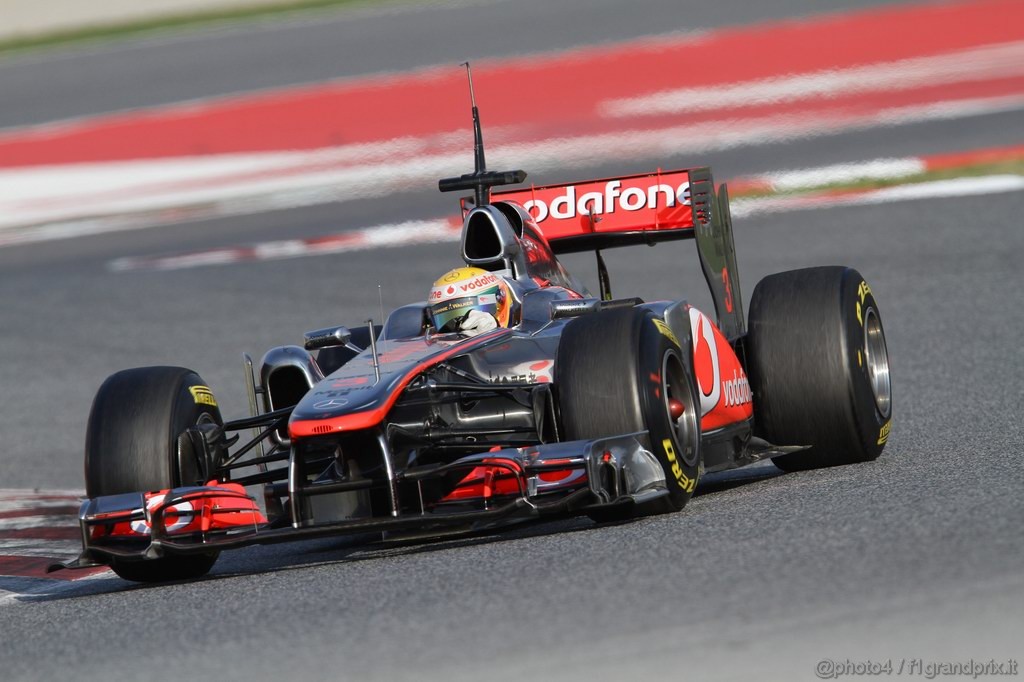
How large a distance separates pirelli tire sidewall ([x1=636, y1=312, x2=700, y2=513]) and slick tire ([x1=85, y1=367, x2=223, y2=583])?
6.44 ft

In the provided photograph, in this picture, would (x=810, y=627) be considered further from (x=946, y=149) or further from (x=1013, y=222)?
(x=946, y=149)

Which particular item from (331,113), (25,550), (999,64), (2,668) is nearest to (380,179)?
(331,113)

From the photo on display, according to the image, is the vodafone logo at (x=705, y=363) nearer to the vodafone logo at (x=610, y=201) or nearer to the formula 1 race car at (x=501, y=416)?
the formula 1 race car at (x=501, y=416)

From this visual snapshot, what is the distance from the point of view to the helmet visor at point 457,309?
7668mm

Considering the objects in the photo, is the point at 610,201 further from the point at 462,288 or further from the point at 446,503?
the point at 446,503

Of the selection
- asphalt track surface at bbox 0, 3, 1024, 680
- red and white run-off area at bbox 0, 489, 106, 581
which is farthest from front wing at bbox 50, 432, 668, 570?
red and white run-off area at bbox 0, 489, 106, 581

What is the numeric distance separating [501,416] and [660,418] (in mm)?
909

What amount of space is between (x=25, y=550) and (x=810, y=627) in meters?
5.06

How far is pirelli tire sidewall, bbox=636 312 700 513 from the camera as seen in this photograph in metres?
6.52

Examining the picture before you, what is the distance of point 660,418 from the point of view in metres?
6.58

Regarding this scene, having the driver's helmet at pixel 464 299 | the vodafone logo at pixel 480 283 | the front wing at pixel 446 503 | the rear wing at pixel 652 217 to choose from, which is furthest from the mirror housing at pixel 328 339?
the rear wing at pixel 652 217

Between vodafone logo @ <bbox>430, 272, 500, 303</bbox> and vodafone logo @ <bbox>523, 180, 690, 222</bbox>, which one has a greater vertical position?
vodafone logo @ <bbox>523, 180, 690, 222</bbox>

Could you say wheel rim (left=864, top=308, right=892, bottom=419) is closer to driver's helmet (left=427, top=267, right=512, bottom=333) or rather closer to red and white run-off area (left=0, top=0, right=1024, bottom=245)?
driver's helmet (left=427, top=267, right=512, bottom=333)

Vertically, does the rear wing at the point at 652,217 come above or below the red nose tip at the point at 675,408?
above
